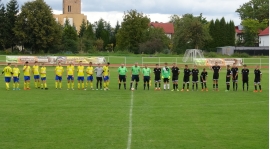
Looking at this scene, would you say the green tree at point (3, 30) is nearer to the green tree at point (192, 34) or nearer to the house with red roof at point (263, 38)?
the green tree at point (192, 34)

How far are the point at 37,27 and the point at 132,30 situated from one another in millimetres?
19379

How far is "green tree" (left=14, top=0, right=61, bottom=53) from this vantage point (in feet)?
229

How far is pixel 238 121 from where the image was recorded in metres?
15.2

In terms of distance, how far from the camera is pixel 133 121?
14953 millimetres

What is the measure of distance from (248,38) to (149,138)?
89.4 metres

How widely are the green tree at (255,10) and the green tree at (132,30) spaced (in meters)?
36.6

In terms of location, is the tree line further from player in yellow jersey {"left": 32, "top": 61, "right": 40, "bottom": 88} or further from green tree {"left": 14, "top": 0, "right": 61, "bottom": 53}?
player in yellow jersey {"left": 32, "top": 61, "right": 40, "bottom": 88}

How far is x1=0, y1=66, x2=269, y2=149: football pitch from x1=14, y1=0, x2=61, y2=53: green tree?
47.4 metres

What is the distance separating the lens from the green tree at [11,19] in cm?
7231

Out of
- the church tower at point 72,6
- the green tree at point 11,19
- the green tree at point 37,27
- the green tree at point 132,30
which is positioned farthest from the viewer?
the church tower at point 72,6

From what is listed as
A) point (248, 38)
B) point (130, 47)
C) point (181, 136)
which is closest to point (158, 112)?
point (181, 136)

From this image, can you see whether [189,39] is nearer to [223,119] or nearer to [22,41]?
[22,41]

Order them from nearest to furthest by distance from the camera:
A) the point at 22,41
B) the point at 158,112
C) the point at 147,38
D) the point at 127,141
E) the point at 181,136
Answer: the point at 127,141 → the point at 181,136 → the point at 158,112 → the point at 22,41 → the point at 147,38

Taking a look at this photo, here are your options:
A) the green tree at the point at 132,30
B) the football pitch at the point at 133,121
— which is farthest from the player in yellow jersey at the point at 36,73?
the green tree at the point at 132,30
